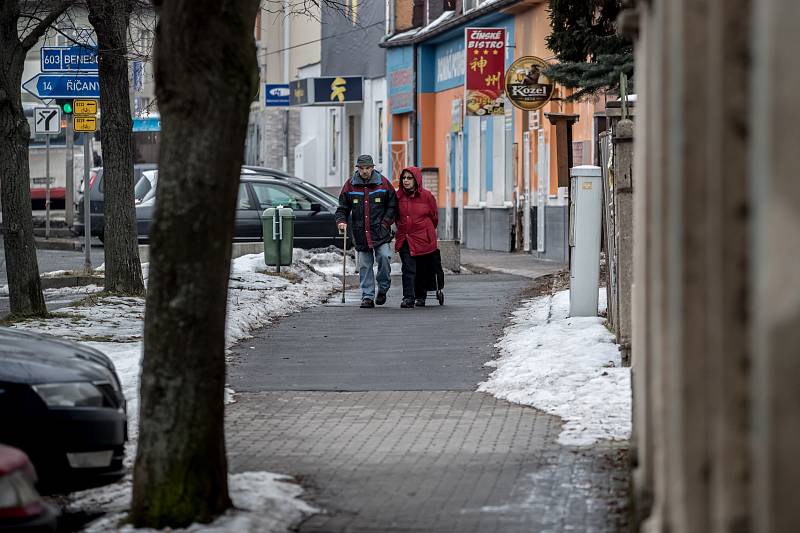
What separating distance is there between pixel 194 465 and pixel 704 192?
10.4ft

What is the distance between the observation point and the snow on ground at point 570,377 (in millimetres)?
9742

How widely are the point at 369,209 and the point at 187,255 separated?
464 inches

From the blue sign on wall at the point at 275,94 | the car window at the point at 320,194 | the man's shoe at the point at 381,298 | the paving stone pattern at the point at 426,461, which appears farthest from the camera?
the blue sign on wall at the point at 275,94

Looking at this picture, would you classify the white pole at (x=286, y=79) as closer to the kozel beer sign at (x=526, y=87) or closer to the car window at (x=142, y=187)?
the car window at (x=142, y=187)

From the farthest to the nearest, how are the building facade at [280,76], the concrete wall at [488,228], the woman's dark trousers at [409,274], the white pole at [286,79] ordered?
1. the white pole at [286,79]
2. the building facade at [280,76]
3. the concrete wall at [488,228]
4. the woman's dark trousers at [409,274]

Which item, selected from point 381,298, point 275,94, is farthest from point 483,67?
point 275,94

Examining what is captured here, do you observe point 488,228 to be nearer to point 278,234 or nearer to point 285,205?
point 285,205

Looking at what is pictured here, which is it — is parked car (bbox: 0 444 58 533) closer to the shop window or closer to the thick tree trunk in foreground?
the thick tree trunk in foreground

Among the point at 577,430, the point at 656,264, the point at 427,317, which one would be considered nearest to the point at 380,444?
the point at 577,430

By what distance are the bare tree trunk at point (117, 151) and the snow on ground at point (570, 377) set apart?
17.3 ft

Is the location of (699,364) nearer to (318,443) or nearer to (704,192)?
(704,192)

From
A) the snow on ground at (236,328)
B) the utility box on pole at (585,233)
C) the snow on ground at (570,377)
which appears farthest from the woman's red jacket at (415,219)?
the utility box on pole at (585,233)

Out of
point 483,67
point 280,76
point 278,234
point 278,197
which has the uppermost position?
point 280,76

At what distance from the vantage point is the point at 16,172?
51.1ft
